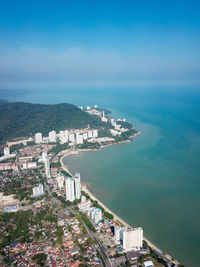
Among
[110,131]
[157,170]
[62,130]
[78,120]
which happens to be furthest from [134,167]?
[78,120]

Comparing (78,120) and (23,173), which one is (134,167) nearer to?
(23,173)

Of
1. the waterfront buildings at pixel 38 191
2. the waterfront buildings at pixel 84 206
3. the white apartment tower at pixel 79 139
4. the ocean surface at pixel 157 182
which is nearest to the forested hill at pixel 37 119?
the white apartment tower at pixel 79 139

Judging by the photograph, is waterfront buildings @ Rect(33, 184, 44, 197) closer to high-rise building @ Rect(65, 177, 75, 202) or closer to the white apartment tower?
high-rise building @ Rect(65, 177, 75, 202)

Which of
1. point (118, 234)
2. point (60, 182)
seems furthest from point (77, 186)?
point (118, 234)

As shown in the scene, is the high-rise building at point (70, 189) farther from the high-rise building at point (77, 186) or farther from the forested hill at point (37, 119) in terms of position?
the forested hill at point (37, 119)

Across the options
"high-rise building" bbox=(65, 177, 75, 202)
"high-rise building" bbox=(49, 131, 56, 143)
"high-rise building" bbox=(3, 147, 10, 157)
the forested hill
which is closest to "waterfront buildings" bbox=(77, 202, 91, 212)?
"high-rise building" bbox=(65, 177, 75, 202)
